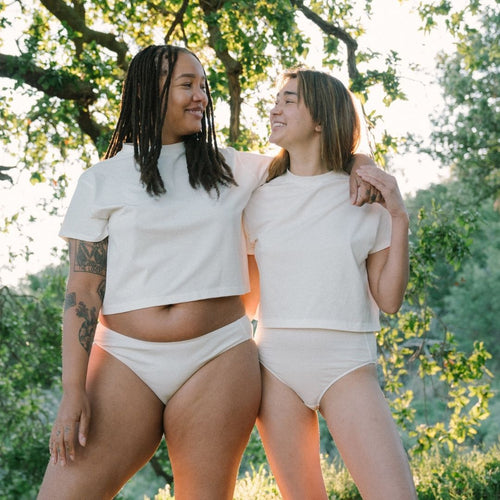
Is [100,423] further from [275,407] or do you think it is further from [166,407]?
[275,407]

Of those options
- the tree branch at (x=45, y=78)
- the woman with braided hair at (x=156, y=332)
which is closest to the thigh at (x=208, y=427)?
the woman with braided hair at (x=156, y=332)

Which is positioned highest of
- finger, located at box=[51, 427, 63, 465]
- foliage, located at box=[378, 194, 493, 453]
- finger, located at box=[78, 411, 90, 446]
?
finger, located at box=[78, 411, 90, 446]

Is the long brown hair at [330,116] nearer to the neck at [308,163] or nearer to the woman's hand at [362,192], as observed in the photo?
the neck at [308,163]

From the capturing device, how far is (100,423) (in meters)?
2.17

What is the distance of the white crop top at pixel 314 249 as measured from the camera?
94.6 inches

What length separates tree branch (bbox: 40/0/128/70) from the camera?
5527 mm

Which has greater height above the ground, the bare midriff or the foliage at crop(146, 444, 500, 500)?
the bare midriff

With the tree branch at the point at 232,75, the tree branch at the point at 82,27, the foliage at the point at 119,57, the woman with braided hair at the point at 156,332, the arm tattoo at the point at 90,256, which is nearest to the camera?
the woman with braided hair at the point at 156,332

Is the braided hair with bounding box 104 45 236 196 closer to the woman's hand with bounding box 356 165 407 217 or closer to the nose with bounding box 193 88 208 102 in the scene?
the nose with bounding box 193 88 208 102

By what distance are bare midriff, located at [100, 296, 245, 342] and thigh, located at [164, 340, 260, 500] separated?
120 mm

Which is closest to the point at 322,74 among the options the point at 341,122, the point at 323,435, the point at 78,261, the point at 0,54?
the point at 341,122

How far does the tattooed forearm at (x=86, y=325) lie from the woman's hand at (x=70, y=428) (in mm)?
175

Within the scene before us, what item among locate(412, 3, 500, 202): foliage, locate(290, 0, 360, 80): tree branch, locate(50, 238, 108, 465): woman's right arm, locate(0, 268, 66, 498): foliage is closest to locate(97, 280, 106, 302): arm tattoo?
locate(50, 238, 108, 465): woman's right arm

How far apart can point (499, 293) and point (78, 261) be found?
59.6 ft
